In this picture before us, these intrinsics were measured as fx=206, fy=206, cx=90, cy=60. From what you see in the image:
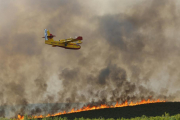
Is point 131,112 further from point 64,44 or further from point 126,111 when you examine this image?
point 64,44

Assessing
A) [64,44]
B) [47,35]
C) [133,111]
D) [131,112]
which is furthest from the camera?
[64,44]

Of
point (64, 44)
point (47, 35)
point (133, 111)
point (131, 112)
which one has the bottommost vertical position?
point (131, 112)

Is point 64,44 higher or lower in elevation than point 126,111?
higher

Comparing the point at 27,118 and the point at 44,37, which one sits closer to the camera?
the point at 27,118

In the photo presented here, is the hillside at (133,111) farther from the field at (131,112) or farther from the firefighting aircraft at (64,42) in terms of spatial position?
the firefighting aircraft at (64,42)

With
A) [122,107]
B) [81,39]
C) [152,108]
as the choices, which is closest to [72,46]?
[81,39]

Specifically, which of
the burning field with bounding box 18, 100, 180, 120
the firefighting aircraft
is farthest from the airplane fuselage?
the burning field with bounding box 18, 100, 180, 120

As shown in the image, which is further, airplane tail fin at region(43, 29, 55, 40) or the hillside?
airplane tail fin at region(43, 29, 55, 40)

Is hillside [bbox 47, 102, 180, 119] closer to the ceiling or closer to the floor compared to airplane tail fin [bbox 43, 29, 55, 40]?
closer to the floor

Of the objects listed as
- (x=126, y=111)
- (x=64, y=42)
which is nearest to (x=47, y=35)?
(x=64, y=42)

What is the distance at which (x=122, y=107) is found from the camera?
3691 centimetres

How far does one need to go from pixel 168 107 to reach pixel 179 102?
454 centimetres

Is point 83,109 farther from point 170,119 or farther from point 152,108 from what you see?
point 170,119

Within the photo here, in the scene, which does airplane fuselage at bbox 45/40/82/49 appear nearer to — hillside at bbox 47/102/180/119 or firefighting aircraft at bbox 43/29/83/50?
firefighting aircraft at bbox 43/29/83/50
